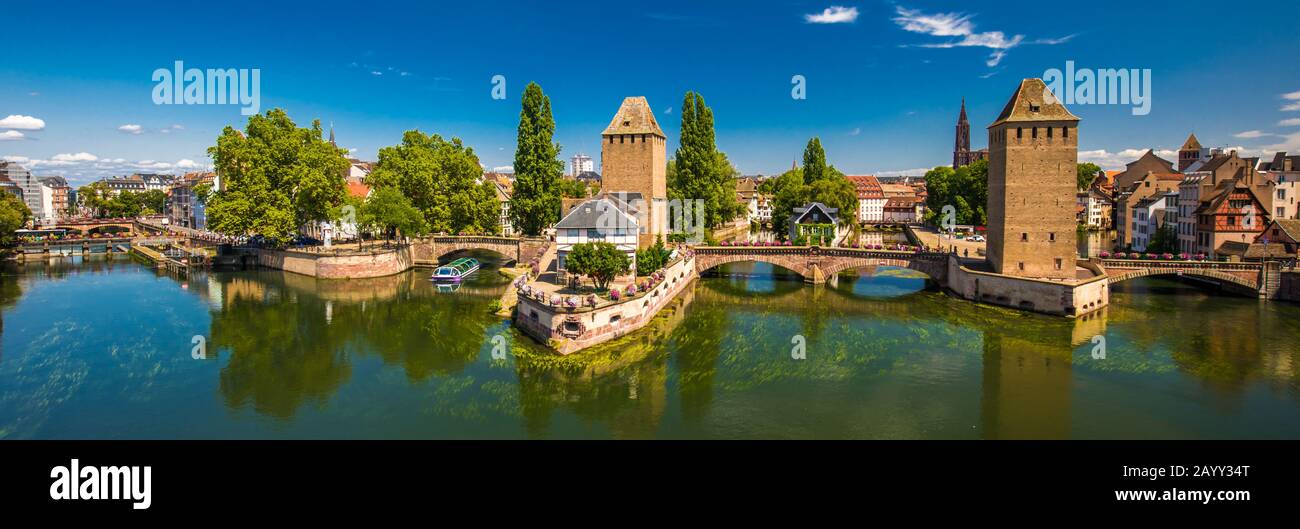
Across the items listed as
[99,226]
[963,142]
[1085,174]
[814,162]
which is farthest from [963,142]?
[99,226]

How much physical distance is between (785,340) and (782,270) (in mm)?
21413

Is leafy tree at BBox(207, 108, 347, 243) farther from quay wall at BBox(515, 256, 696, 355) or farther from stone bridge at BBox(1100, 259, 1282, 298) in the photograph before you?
stone bridge at BBox(1100, 259, 1282, 298)

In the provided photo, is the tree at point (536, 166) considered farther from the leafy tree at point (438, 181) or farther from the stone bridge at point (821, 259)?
the stone bridge at point (821, 259)

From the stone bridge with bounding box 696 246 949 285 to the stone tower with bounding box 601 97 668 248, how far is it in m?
4.17

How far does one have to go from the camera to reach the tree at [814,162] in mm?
69463

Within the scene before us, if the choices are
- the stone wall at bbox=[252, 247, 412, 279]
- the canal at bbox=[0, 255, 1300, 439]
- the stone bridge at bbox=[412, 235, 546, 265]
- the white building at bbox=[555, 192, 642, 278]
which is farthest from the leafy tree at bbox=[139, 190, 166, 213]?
the white building at bbox=[555, 192, 642, 278]

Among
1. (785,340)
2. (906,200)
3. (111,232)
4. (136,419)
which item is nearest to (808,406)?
(785,340)

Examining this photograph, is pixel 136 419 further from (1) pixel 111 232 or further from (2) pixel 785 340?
(1) pixel 111 232

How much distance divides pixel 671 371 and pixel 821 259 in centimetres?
2074

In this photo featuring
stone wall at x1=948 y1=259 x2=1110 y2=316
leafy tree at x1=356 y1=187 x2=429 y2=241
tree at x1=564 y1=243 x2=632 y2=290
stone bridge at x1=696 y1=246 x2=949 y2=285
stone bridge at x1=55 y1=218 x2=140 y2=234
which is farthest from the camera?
stone bridge at x1=55 y1=218 x2=140 y2=234

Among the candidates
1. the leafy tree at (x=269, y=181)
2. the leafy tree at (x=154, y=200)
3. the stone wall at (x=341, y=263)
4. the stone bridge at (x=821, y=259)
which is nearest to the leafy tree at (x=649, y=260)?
the stone bridge at (x=821, y=259)

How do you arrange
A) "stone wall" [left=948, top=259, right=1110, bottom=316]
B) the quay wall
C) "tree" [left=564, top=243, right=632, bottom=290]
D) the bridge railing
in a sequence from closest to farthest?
the quay wall, "tree" [left=564, top=243, right=632, bottom=290], "stone wall" [left=948, top=259, right=1110, bottom=316], the bridge railing

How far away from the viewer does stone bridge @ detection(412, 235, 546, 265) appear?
4762 cm
